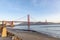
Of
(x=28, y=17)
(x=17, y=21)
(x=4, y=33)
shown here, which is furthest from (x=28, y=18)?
(x=4, y=33)

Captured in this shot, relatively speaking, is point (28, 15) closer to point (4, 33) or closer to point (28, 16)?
point (28, 16)

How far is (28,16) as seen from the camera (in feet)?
115

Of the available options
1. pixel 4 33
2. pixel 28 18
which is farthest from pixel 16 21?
pixel 4 33

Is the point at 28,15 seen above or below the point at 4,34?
above

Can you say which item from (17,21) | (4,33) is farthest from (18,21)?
(4,33)

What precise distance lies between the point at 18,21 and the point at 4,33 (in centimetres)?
2074

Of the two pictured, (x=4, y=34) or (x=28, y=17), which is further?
(x=28, y=17)

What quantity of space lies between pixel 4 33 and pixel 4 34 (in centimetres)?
12

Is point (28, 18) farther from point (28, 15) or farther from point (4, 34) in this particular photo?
point (4, 34)

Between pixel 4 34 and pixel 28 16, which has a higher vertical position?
pixel 28 16

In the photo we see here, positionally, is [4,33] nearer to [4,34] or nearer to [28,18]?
[4,34]

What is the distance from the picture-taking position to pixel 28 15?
34.8 meters

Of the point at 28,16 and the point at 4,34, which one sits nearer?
the point at 4,34

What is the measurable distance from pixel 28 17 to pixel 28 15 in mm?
504
